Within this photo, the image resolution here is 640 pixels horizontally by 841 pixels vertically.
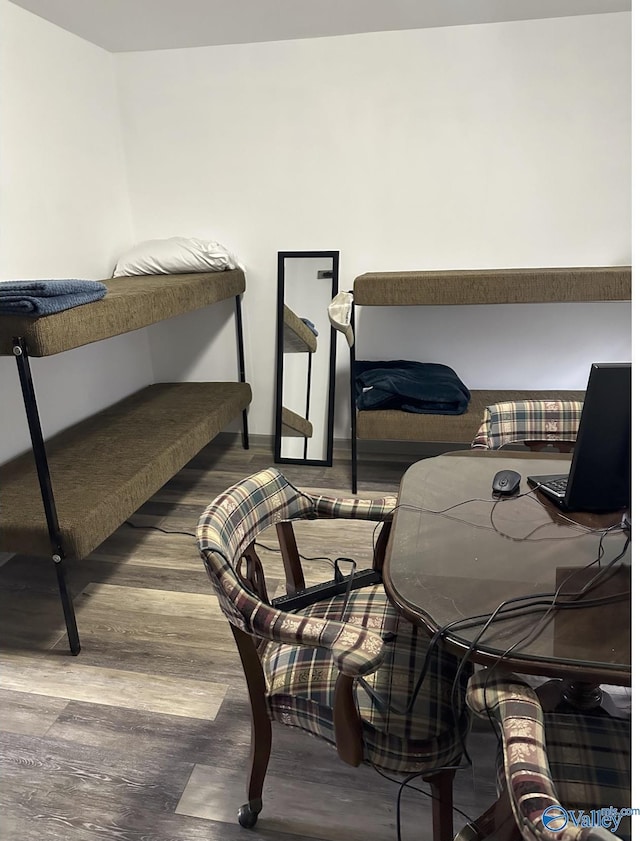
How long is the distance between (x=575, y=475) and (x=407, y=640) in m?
0.50

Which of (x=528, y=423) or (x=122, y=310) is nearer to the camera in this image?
(x=528, y=423)

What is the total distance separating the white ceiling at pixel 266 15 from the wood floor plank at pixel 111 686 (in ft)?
8.14

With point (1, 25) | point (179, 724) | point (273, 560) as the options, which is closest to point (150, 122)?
point (1, 25)

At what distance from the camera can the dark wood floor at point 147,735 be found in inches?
56.7

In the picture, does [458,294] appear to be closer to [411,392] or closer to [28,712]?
[411,392]

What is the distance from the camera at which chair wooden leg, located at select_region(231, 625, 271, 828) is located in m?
1.27

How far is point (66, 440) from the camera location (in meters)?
2.70

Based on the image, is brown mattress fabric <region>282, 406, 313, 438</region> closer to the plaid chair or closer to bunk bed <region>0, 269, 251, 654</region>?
bunk bed <region>0, 269, 251, 654</region>

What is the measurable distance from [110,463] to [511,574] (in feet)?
5.65

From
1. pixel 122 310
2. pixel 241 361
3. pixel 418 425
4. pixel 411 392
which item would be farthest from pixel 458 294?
pixel 122 310

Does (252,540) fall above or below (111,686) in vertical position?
above

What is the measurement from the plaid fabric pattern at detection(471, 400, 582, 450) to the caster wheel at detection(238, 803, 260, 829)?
1133 millimetres

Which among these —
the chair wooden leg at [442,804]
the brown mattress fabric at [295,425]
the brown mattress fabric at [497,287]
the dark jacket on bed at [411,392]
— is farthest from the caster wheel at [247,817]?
the brown mattress fabric at [295,425]

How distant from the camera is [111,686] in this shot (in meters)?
1.86
